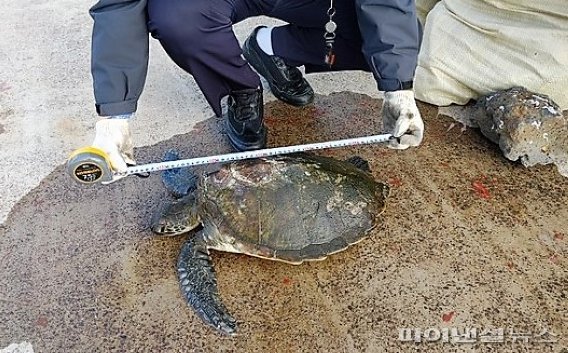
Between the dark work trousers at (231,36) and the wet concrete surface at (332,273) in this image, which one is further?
the dark work trousers at (231,36)

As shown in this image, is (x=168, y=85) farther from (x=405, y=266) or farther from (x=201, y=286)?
(x=405, y=266)

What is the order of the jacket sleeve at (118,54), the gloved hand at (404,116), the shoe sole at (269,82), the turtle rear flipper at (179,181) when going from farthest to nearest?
the shoe sole at (269,82) < the turtle rear flipper at (179,181) < the gloved hand at (404,116) < the jacket sleeve at (118,54)

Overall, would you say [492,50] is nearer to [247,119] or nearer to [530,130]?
[530,130]

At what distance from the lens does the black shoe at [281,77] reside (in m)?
2.37

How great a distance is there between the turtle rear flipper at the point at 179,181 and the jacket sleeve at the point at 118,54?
1.24 feet

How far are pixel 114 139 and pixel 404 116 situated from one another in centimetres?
84

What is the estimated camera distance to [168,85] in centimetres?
259

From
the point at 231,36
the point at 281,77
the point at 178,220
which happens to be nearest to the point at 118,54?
the point at 231,36

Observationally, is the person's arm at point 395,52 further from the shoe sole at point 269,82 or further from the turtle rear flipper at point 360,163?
the shoe sole at point 269,82

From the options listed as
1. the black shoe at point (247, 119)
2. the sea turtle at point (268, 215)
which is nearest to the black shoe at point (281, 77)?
the black shoe at point (247, 119)

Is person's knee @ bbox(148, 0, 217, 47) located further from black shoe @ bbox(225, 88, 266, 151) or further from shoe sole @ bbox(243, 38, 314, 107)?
shoe sole @ bbox(243, 38, 314, 107)

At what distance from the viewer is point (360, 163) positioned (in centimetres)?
207

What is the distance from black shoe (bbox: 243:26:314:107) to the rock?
2.41 ft

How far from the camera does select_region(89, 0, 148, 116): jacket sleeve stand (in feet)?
5.31
